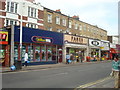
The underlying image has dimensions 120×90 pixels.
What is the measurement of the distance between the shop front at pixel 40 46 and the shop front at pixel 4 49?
3.95 ft

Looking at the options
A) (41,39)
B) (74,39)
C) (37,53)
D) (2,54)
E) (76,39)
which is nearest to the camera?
(2,54)

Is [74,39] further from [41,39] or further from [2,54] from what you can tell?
[2,54]

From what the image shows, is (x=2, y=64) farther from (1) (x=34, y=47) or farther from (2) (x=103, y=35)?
(2) (x=103, y=35)

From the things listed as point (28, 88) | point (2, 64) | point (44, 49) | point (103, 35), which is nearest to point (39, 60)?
point (44, 49)

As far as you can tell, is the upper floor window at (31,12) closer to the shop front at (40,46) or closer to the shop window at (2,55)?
the shop front at (40,46)

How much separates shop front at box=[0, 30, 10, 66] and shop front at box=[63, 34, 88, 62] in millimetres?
11409

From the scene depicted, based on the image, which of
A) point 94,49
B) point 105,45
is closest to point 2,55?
point 94,49

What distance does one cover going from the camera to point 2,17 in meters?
23.4

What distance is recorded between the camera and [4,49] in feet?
69.5

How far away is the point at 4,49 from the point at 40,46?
5934 mm

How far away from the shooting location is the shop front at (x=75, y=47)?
101 ft

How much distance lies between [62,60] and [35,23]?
791 cm

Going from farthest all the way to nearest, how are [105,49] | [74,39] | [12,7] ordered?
[105,49] → [74,39] → [12,7]

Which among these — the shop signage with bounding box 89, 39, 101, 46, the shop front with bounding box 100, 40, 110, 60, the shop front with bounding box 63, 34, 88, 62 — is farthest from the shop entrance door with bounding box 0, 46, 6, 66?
the shop front with bounding box 100, 40, 110, 60
